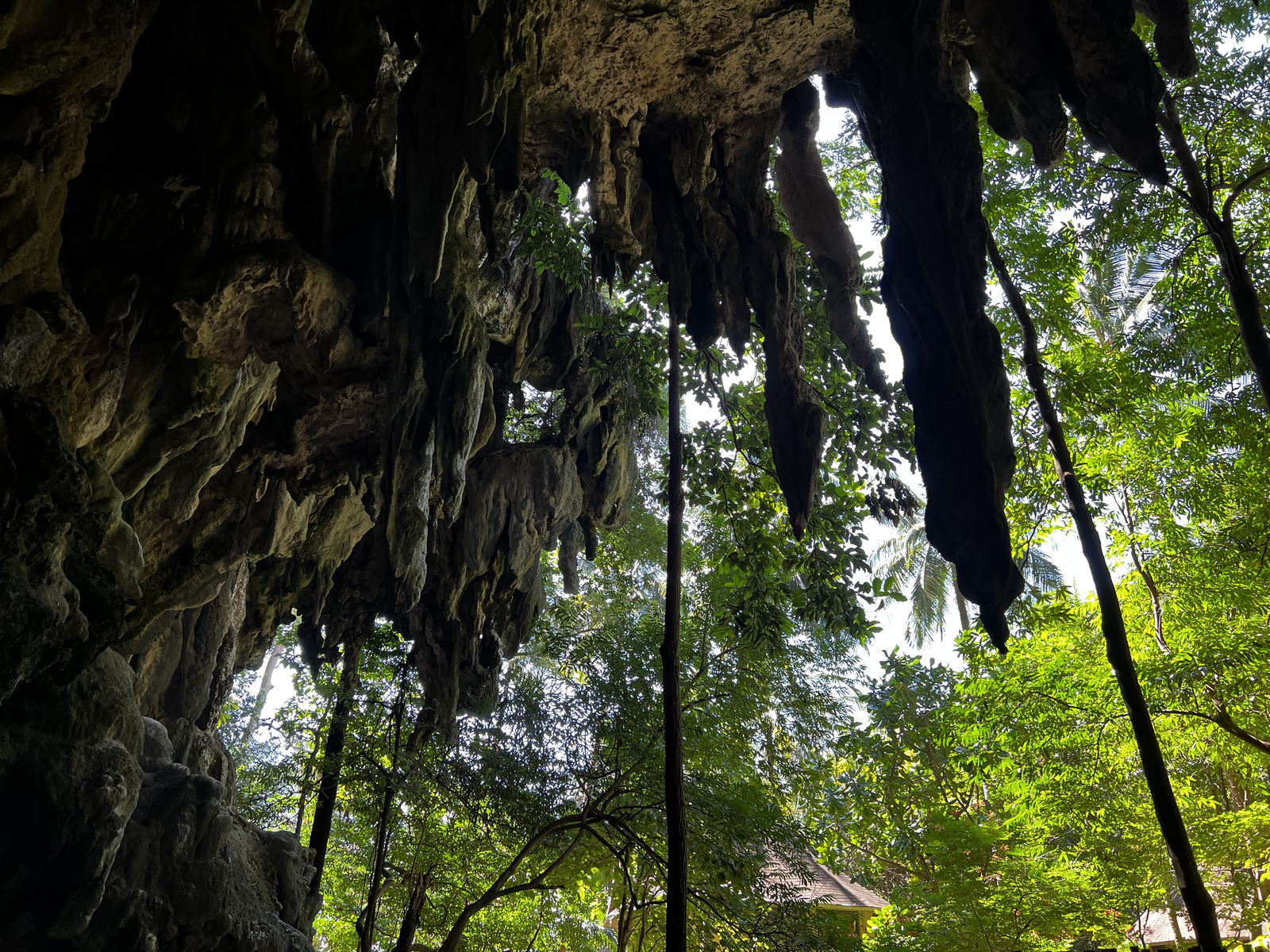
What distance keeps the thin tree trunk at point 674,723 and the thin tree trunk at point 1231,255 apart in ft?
11.7

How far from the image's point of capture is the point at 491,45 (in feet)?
15.3

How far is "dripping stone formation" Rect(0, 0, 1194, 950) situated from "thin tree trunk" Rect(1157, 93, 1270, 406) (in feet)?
3.02

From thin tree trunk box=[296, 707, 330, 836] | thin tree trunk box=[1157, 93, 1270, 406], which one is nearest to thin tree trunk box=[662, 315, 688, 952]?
thin tree trunk box=[1157, 93, 1270, 406]

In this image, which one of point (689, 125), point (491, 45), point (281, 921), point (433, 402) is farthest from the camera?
point (689, 125)

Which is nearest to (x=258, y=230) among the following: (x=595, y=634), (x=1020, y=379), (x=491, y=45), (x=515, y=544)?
(x=491, y=45)

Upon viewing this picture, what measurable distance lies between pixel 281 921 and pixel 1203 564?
8179mm

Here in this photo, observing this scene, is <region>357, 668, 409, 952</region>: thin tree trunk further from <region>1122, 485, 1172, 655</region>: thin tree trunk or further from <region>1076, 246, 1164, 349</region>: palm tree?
<region>1076, 246, 1164, 349</region>: palm tree

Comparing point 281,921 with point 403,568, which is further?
point 403,568

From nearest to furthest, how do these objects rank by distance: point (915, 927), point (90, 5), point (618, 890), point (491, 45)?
point (90, 5) < point (491, 45) < point (915, 927) < point (618, 890)

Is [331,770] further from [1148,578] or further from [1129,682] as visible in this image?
[1148,578]

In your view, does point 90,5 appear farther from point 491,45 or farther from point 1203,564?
point 1203,564

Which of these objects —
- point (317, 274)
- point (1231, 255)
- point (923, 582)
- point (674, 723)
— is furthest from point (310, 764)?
point (923, 582)

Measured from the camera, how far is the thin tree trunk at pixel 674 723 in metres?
4.05

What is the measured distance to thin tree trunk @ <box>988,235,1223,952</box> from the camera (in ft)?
11.9
